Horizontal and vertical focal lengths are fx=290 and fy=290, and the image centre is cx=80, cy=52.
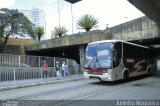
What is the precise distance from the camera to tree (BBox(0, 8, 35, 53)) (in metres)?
53.1

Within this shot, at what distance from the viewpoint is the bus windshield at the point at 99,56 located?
776 inches

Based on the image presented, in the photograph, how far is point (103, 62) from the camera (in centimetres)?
1986

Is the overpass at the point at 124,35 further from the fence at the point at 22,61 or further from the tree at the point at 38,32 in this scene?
the tree at the point at 38,32

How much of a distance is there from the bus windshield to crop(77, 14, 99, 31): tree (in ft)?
67.3

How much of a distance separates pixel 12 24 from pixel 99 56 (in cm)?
3686

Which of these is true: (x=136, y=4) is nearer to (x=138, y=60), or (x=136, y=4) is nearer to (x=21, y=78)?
(x=138, y=60)

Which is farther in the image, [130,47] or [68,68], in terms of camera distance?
[68,68]

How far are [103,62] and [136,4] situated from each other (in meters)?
4.90

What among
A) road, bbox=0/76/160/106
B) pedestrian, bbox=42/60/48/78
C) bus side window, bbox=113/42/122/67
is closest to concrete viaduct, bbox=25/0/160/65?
bus side window, bbox=113/42/122/67

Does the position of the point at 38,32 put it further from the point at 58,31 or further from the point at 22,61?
the point at 22,61

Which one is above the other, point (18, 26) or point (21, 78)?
point (18, 26)

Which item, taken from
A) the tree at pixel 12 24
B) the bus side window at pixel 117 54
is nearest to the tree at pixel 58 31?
the tree at pixel 12 24

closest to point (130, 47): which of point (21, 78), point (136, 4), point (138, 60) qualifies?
point (138, 60)

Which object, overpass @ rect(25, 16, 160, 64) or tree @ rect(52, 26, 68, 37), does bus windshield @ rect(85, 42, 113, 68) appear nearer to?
overpass @ rect(25, 16, 160, 64)
